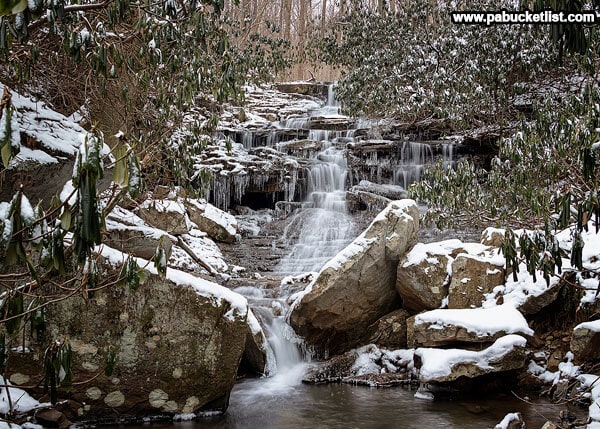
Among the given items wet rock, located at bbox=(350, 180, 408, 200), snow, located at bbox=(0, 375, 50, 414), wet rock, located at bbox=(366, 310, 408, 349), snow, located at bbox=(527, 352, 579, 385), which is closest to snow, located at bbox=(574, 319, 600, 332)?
snow, located at bbox=(527, 352, 579, 385)

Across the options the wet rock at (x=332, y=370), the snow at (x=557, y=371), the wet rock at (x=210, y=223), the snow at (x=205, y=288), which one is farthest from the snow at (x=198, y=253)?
the snow at (x=557, y=371)

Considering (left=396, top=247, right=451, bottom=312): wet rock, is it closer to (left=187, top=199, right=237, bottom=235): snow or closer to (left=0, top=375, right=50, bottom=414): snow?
(left=0, top=375, right=50, bottom=414): snow

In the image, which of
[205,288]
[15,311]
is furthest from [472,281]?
[15,311]

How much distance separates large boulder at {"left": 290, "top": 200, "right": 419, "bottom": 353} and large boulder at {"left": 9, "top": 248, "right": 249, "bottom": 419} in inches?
90.0

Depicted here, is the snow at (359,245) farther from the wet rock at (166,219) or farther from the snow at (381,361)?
the wet rock at (166,219)

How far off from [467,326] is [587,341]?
52.0 inches

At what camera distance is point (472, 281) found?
7156mm

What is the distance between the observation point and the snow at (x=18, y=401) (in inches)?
167

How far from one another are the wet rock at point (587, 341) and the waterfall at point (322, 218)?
219 inches

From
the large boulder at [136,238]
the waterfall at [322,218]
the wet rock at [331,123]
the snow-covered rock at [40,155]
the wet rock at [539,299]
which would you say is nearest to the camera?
the snow-covered rock at [40,155]

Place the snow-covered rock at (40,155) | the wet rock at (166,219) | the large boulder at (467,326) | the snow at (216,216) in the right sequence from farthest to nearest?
the snow at (216,216), the wet rock at (166,219), the large boulder at (467,326), the snow-covered rock at (40,155)

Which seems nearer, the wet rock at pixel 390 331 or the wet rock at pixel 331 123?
the wet rock at pixel 390 331

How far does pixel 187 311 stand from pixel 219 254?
19.9ft

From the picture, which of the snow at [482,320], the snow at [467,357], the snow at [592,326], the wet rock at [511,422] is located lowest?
the snow at [467,357]
